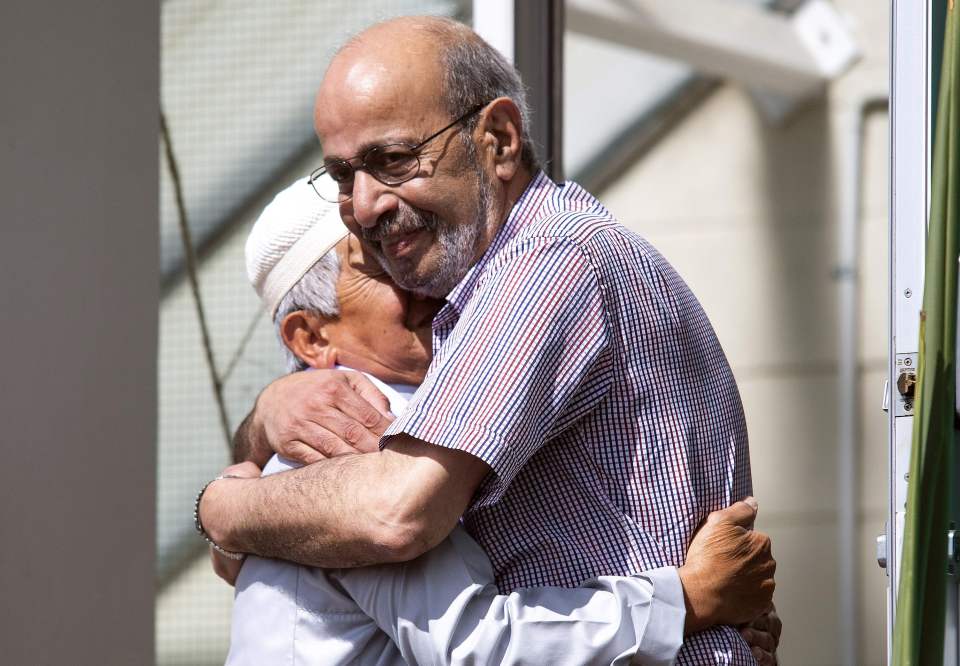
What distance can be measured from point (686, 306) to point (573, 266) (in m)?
0.22

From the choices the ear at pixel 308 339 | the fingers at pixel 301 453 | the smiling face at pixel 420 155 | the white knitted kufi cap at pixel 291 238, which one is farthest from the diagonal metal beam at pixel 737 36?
the fingers at pixel 301 453

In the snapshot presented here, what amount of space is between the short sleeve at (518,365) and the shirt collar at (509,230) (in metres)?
0.14

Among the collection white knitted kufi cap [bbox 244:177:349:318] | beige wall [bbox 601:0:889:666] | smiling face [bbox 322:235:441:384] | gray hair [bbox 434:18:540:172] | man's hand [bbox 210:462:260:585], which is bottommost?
beige wall [bbox 601:0:889:666]

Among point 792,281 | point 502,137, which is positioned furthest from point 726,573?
point 792,281

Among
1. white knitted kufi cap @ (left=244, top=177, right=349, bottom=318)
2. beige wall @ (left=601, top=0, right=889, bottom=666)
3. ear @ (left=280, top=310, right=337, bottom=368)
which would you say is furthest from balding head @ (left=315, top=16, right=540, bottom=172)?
beige wall @ (left=601, top=0, right=889, bottom=666)

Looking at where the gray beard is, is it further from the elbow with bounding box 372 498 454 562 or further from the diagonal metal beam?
the diagonal metal beam

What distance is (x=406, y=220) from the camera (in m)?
1.62

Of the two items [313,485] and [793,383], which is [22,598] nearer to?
[313,485]

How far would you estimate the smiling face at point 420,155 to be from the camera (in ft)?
5.26

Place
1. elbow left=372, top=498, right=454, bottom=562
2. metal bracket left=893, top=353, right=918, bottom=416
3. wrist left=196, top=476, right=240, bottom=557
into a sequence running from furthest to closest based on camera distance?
wrist left=196, top=476, right=240, bottom=557
metal bracket left=893, top=353, right=918, bottom=416
elbow left=372, top=498, right=454, bottom=562

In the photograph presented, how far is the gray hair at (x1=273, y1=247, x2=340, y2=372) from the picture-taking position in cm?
182

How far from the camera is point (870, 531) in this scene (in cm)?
593

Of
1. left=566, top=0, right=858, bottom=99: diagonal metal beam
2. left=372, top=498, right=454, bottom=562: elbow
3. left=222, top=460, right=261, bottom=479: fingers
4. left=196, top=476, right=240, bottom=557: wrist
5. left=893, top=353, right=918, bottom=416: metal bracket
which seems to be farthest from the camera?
left=566, top=0, right=858, bottom=99: diagonal metal beam

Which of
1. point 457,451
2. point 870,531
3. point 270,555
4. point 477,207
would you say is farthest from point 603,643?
point 870,531
